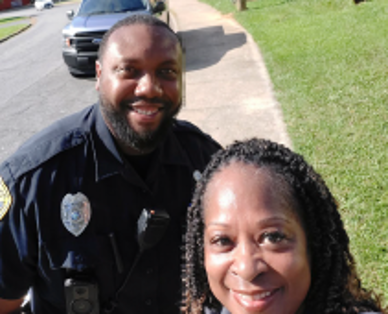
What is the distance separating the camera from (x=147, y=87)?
6.75ft

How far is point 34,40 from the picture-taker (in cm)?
1705

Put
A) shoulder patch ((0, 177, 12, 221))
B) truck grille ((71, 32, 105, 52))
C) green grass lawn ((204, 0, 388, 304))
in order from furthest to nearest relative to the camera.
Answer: truck grille ((71, 32, 105, 52)), green grass lawn ((204, 0, 388, 304)), shoulder patch ((0, 177, 12, 221))

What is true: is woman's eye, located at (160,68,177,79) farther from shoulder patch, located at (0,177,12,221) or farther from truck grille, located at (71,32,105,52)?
truck grille, located at (71,32,105,52)

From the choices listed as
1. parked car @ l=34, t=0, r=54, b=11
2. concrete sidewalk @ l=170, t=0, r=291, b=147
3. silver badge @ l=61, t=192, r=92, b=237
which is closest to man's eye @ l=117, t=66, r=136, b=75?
silver badge @ l=61, t=192, r=92, b=237

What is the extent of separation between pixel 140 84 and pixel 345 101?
15.3 ft

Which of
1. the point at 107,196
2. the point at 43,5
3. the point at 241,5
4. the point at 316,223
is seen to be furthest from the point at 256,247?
the point at 43,5

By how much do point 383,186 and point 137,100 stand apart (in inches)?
109

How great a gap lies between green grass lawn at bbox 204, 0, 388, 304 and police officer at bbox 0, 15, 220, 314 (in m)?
1.61

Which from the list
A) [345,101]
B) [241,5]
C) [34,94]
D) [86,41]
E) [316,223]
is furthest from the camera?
[241,5]

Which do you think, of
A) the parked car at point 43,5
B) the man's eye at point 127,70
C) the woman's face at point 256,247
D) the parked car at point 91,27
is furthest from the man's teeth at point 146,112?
the parked car at point 43,5

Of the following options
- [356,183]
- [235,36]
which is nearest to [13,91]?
[235,36]

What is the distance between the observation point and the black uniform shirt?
1992 mm

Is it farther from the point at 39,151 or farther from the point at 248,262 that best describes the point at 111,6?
the point at 248,262

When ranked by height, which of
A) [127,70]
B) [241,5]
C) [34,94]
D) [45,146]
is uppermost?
[127,70]
